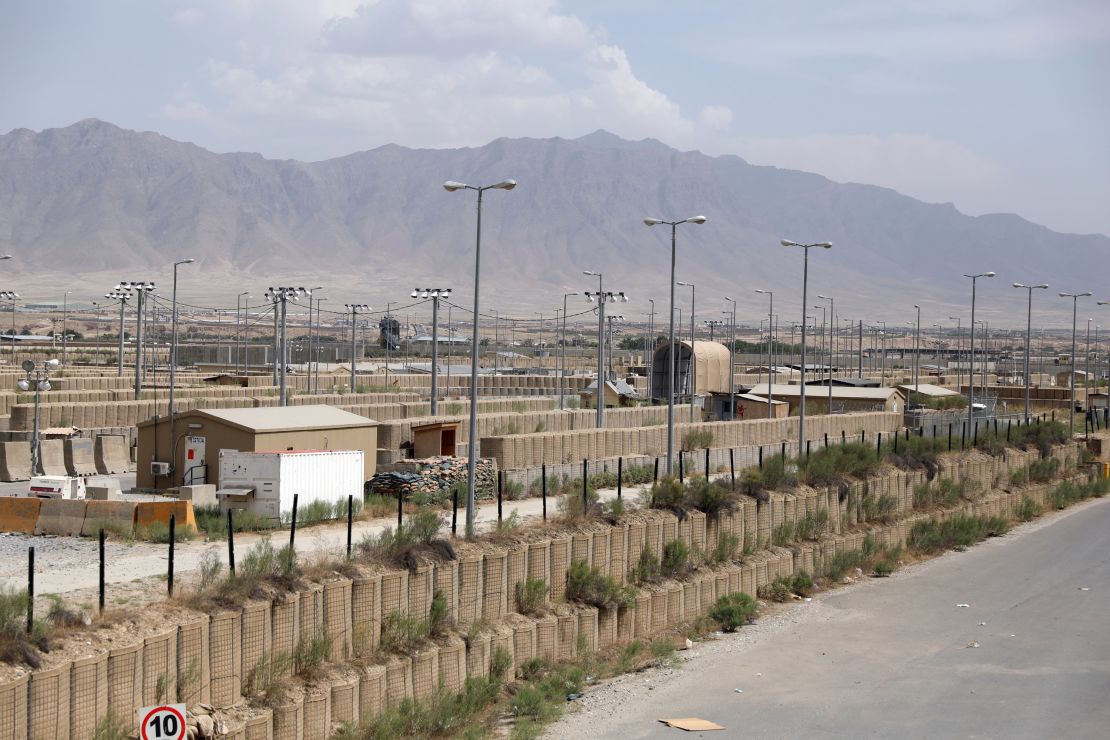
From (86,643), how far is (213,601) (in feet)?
7.16

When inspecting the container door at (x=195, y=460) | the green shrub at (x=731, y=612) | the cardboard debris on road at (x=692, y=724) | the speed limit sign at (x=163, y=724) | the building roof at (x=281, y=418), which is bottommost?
the cardboard debris on road at (x=692, y=724)

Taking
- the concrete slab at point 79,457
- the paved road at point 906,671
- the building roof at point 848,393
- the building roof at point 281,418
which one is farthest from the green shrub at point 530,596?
the building roof at point 848,393

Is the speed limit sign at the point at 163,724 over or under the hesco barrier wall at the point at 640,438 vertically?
under

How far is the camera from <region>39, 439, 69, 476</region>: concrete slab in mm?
31734

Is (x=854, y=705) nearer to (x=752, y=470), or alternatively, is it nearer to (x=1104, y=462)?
(x=752, y=470)

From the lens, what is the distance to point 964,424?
4647 cm

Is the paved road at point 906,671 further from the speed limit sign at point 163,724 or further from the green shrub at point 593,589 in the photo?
the speed limit sign at point 163,724

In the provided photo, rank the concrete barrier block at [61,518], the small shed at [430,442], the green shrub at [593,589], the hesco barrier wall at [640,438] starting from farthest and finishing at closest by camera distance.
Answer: the small shed at [430,442], the hesco barrier wall at [640,438], the green shrub at [593,589], the concrete barrier block at [61,518]

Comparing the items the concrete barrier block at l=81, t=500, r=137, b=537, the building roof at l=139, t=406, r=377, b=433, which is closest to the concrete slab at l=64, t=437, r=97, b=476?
the building roof at l=139, t=406, r=377, b=433

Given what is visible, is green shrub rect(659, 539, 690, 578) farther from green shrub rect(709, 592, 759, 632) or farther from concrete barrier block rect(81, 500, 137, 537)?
concrete barrier block rect(81, 500, 137, 537)

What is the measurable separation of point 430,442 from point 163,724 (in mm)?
21190

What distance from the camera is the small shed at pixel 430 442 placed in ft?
108

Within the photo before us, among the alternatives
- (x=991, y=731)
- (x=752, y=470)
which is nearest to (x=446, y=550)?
(x=991, y=731)

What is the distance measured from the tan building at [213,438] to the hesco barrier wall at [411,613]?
7.50 meters
